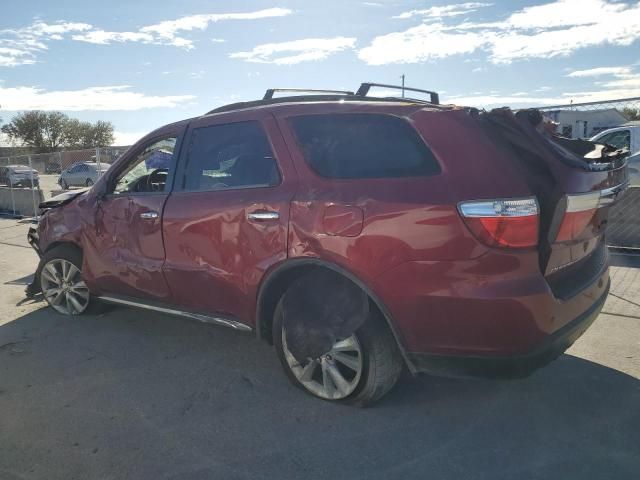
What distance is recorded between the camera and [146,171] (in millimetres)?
4781

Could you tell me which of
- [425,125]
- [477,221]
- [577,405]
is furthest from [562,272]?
[425,125]

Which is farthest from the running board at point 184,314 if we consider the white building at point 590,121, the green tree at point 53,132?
the green tree at point 53,132

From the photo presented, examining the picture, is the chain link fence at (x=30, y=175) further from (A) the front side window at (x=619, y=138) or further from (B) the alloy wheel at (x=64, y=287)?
(A) the front side window at (x=619, y=138)

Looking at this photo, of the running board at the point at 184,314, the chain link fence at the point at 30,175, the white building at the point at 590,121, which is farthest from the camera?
the white building at the point at 590,121

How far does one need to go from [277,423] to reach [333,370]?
0.45 metres

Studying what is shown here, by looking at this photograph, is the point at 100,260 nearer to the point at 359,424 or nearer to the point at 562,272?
the point at 359,424

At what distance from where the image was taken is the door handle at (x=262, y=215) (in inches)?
129

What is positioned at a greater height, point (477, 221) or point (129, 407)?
point (477, 221)

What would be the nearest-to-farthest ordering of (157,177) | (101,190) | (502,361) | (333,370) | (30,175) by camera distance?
(502,361), (333,370), (101,190), (157,177), (30,175)

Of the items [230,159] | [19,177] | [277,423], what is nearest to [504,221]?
[277,423]

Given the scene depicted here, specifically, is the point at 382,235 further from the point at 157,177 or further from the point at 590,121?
the point at 590,121

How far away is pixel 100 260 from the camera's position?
4.62 m

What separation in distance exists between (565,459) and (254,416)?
171 cm

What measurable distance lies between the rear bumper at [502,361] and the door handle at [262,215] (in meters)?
1.14
